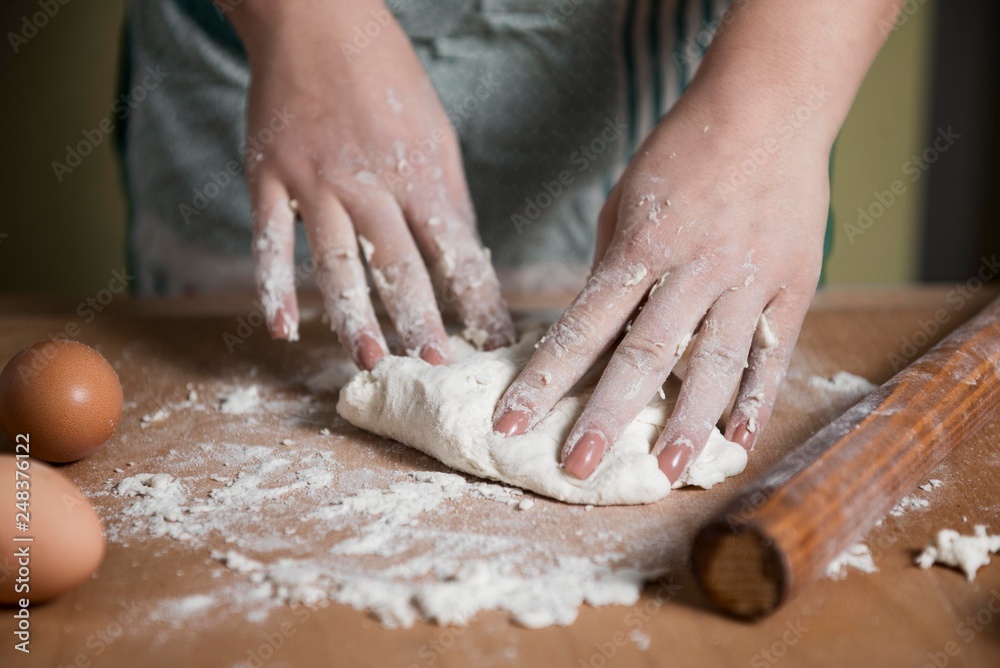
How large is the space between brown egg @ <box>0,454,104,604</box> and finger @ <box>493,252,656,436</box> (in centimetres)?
53

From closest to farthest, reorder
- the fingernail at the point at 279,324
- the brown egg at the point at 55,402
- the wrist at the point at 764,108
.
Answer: the brown egg at the point at 55,402 < the wrist at the point at 764,108 < the fingernail at the point at 279,324

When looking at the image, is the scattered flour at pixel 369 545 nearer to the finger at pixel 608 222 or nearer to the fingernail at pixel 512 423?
the fingernail at pixel 512 423

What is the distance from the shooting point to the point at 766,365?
130cm

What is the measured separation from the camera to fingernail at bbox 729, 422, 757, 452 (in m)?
1.26

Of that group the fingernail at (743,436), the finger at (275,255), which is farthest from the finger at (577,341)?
the finger at (275,255)

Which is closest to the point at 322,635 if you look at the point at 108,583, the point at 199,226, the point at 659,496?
the point at 108,583

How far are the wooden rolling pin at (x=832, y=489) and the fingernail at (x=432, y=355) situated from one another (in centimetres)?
60

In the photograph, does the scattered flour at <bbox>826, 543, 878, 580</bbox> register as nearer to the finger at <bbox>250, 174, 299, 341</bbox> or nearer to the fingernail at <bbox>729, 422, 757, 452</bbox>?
the fingernail at <bbox>729, 422, 757, 452</bbox>

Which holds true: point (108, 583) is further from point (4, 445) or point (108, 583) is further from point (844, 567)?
point (844, 567)

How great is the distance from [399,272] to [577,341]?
367 mm

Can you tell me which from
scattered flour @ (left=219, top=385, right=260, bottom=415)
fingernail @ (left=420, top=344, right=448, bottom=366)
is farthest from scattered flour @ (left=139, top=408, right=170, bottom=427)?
fingernail @ (left=420, top=344, right=448, bottom=366)

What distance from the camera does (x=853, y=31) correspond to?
1418 mm

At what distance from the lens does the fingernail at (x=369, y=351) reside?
55.9 inches

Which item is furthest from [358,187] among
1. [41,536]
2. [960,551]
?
[960,551]
